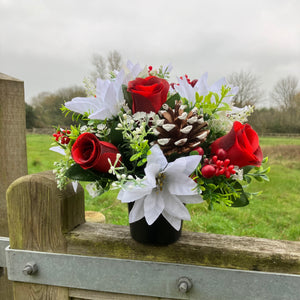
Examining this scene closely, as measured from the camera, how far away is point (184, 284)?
2.69 feet

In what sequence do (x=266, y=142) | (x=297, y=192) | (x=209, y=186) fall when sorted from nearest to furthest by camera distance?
1. (x=209, y=186)
2. (x=297, y=192)
3. (x=266, y=142)

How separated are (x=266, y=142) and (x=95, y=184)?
4.81 meters

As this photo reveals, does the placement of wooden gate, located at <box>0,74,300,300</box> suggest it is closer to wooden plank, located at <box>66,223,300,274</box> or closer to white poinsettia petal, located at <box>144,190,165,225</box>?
wooden plank, located at <box>66,223,300,274</box>

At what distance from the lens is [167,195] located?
700mm

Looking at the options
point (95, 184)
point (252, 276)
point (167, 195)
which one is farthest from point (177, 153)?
point (252, 276)

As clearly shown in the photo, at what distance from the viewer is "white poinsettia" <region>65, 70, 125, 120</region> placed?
0.73 metres

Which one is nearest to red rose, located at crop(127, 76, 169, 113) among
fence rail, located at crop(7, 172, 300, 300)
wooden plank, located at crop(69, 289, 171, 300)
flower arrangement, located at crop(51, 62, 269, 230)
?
flower arrangement, located at crop(51, 62, 269, 230)

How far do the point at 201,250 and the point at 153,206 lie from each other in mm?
282

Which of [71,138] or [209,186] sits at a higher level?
[71,138]

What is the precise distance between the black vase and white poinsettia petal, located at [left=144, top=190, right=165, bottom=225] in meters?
0.14

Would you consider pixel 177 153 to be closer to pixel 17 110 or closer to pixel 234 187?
pixel 234 187

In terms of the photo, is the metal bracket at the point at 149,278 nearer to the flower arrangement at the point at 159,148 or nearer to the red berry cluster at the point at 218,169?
the flower arrangement at the point at 159,148

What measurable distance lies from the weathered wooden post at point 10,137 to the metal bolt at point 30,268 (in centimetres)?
46

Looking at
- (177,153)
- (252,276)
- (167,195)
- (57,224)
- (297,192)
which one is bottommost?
(297,192)
